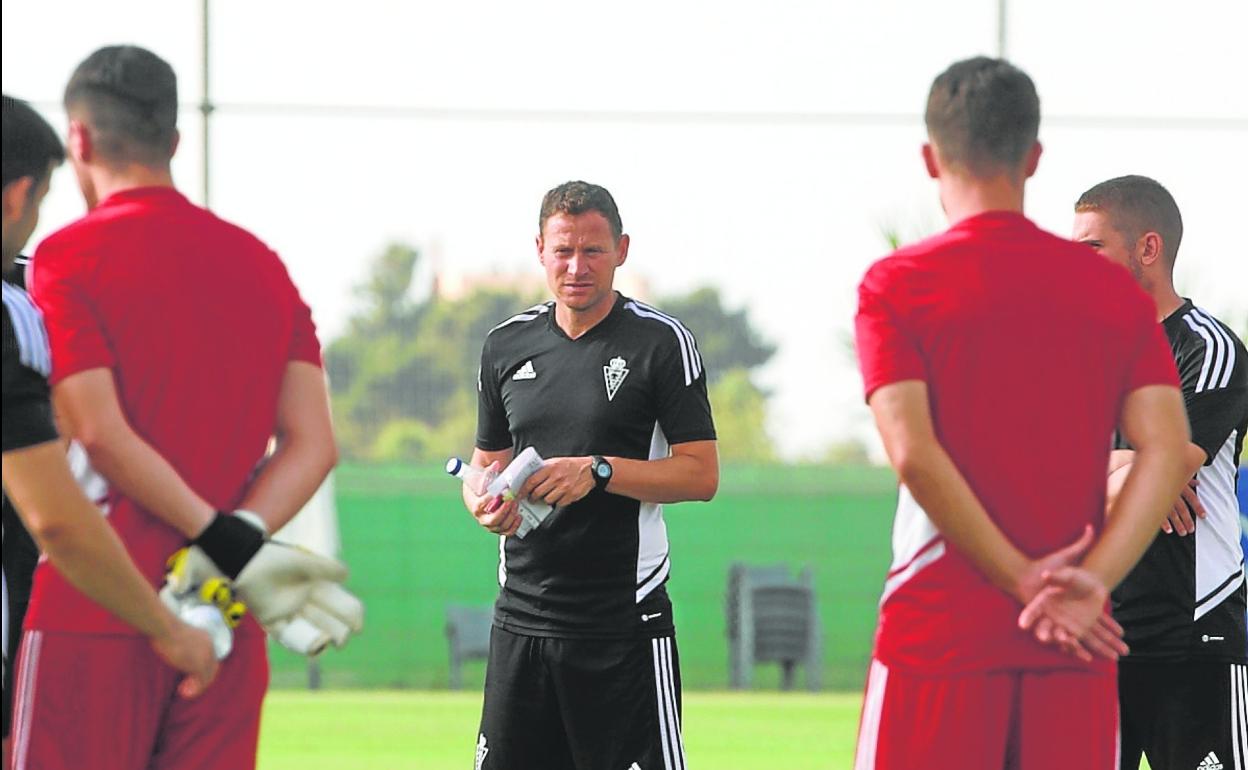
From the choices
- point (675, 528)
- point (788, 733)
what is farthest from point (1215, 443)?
Result: point (675, 528)

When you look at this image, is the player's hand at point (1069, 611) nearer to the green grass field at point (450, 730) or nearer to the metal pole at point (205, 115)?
the metal pole at point (205, 115)

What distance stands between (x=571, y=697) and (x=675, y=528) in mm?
11269

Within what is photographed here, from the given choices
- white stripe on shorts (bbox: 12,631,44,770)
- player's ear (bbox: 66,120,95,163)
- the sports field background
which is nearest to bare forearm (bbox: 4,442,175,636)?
white stripe on shorts (bbox: 12,631,44,770)

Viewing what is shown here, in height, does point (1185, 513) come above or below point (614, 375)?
below

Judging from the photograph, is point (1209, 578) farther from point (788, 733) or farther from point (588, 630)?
point (788, 733)

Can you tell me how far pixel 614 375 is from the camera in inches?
218

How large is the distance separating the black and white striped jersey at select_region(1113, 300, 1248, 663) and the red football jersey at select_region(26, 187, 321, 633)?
2755mm

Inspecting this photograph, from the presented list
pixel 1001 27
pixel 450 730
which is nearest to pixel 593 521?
pixel 1001 27

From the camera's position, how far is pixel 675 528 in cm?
1667

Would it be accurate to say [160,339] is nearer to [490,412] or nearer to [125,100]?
[125,100]

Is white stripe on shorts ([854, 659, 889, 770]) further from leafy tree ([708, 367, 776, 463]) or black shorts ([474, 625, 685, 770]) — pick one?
leafy tree ([708, 367, 776, 463])

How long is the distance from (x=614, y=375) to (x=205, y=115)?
4693 millimetres

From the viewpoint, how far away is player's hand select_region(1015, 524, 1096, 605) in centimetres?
361

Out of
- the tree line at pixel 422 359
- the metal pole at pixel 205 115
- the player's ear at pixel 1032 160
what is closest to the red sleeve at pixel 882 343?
the player's ear at pixel 1032 160
